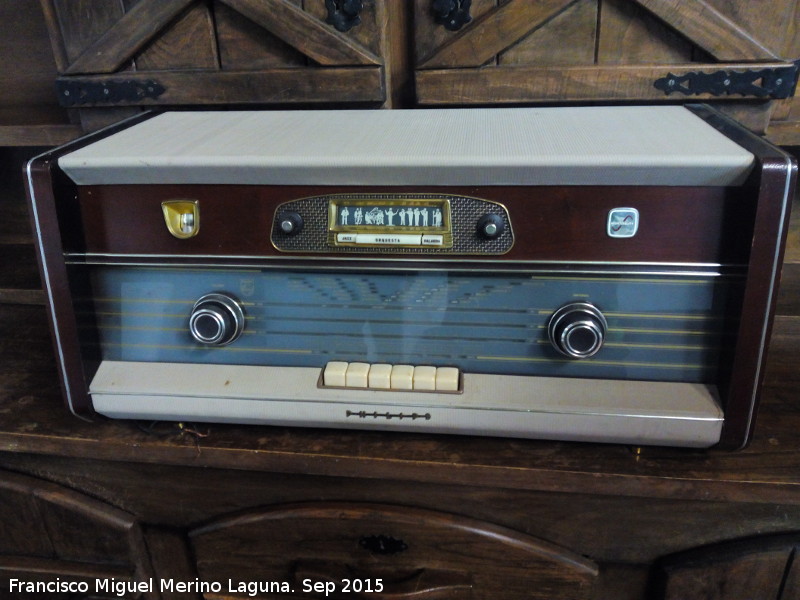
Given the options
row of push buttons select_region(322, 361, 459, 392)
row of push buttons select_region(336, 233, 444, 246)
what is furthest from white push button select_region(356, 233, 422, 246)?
row of push buttons select_region(322, 361, 459, 392)

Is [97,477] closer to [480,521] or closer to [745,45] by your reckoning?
[480,521]

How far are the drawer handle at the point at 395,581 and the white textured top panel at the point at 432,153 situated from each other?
0.46 meters

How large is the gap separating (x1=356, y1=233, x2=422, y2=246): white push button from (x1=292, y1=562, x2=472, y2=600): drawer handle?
39 cm

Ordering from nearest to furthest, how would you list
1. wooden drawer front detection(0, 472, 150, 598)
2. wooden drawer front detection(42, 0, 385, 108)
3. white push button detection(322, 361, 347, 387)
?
white push button detection(322, 361, 347, 387) → wooden drawer front detection(0, 472, 150, 598) → wooden drawer front detection(42, 0, 385, 108)

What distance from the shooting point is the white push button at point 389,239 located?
670 millimetres

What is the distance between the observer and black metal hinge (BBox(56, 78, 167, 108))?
0.99 meters

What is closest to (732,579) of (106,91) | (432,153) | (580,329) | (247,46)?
(580,329)

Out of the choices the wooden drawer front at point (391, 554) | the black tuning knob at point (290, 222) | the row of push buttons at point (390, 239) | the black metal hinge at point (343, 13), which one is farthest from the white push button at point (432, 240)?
the black metal hinge at point (343, 13)

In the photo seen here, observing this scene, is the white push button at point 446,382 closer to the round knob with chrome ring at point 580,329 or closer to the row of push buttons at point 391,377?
the row of push buttons at point 391,377

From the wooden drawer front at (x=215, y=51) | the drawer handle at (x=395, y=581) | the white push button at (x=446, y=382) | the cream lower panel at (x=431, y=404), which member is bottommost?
the drawer handle at (x=395, y=581)

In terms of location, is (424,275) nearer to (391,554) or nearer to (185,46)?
(391,554)

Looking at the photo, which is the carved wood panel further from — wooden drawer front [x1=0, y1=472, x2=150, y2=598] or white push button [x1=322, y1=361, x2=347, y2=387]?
wooden drawer front [x1=0, y1=472, x2=150, y2=598]

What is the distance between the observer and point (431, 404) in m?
0.70

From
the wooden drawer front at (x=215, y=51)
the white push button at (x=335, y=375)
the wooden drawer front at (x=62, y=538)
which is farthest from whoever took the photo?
the wooden drawer front at (x=215, y=51)
